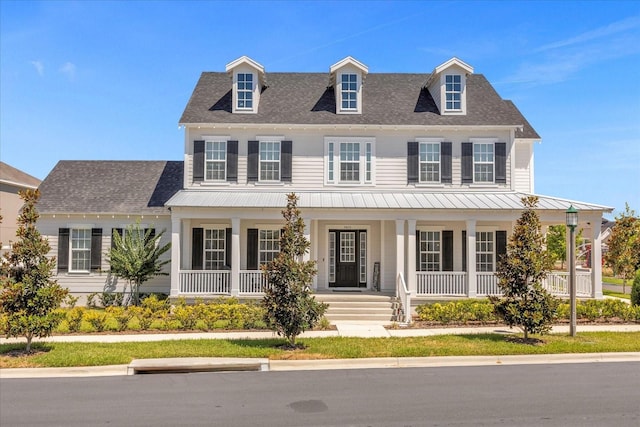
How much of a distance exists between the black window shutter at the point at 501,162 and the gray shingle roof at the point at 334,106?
35.0 inches

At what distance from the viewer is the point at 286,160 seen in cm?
1803

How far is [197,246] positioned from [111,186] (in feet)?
18.0

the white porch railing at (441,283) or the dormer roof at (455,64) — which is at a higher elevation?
the dormer roof at (455,64)

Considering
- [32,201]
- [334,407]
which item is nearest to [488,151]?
[334,407]

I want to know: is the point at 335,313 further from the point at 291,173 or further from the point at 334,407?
the point at 334,407

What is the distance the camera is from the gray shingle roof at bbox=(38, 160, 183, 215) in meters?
18.7

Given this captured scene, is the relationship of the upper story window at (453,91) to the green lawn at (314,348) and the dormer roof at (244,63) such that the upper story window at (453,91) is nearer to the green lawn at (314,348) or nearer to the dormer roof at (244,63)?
the dormer roof at (244,63)

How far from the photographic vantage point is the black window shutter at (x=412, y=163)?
712 inches

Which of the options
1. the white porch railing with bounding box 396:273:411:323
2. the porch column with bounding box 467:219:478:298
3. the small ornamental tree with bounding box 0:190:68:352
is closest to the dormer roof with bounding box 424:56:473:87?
the porch column with bounding box 467:219:478:298

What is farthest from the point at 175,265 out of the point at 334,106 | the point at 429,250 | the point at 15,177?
the point at 15,177

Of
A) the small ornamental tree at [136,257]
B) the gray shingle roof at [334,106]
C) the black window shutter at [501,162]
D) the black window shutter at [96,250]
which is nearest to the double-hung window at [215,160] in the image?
the gray shingle roof at [334,106]

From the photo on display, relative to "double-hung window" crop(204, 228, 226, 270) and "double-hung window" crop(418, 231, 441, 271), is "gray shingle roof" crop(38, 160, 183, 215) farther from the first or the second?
"double-hung window" crop(418, 231, 441, 271)

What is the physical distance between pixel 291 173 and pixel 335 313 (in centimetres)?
602

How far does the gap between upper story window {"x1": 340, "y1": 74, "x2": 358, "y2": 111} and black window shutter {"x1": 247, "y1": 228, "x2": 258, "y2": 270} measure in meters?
6.34
